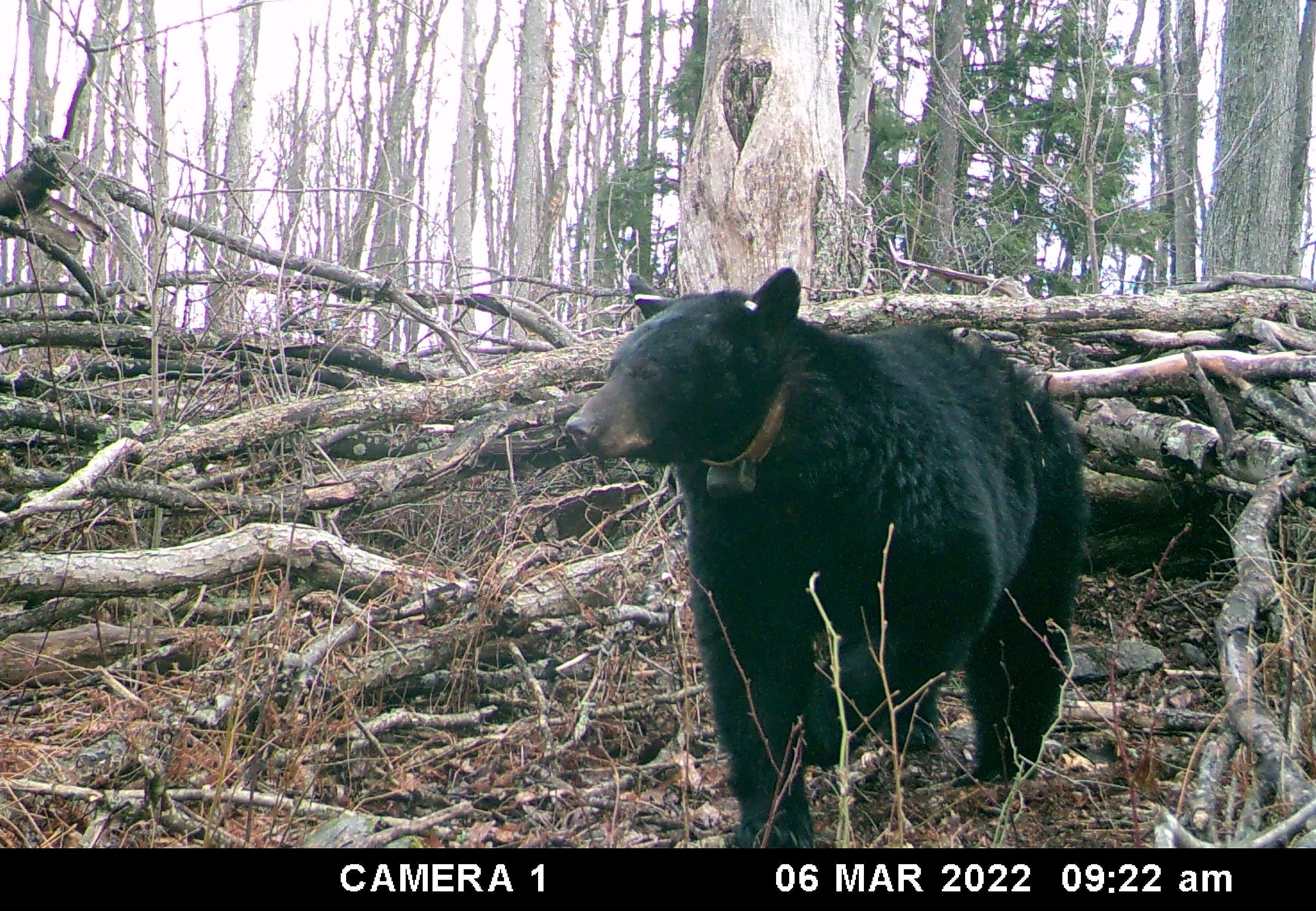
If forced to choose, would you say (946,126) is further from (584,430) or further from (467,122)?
(584,430)

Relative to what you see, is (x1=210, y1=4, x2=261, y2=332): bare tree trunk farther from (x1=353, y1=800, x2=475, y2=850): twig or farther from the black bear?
(x1=353, y1=800, x2=475, y2=850): twig

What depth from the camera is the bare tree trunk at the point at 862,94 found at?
44.8 feet

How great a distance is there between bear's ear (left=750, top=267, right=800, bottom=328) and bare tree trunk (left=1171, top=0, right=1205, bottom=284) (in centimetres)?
1331

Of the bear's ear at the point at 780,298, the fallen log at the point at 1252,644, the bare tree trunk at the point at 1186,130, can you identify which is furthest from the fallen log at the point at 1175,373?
the bare tree trunk at the point at 1186,130

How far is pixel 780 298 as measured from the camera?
362 centimetres

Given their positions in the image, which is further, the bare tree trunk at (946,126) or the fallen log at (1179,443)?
the bare tree trunk at (946,126)

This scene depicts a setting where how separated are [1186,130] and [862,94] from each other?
18.5 feet

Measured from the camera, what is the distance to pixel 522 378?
523 centimetres
